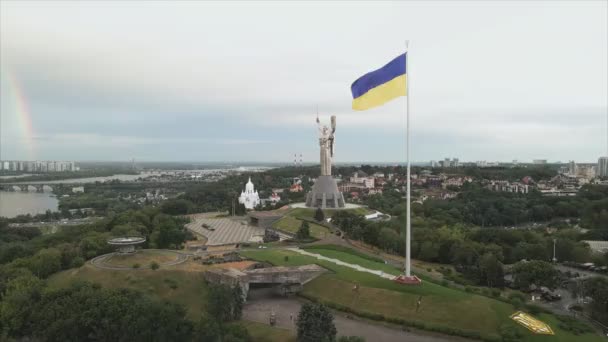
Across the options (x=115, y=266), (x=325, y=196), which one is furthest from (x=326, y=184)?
(x=115, y=266)

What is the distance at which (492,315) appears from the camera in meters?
19.2

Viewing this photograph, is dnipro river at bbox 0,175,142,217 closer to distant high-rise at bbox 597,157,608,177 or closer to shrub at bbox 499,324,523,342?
shrub at bbox 499,324,523,342

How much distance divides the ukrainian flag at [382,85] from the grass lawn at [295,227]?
19.8m

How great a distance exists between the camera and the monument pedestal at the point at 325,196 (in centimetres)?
4841

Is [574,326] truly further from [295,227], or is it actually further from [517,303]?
[295,227]

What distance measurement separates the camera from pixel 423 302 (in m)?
20.2

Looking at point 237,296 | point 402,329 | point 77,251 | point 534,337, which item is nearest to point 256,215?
point 77,251

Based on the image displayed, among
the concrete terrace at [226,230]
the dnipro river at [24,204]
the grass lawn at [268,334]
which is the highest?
the concrete terrace at [226,230]

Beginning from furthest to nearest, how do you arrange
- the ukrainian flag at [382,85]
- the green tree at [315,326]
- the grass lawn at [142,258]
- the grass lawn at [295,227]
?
the grass lawn at [295,227] < the grass lawn at [142,258] < the ukrainian flag at [382,85] < the green tree at [315,326]

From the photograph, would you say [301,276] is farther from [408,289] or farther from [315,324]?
[315,324]

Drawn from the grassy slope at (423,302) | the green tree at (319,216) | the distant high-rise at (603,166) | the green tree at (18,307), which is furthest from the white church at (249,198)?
the distant high-rise at (603,166)

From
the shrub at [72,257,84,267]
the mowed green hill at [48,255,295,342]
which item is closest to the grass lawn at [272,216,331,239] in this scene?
the mowed green hill at [48,255,295,342]

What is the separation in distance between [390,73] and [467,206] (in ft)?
142

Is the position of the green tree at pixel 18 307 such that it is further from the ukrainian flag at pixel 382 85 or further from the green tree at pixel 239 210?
the green tree at pixel 239 210
